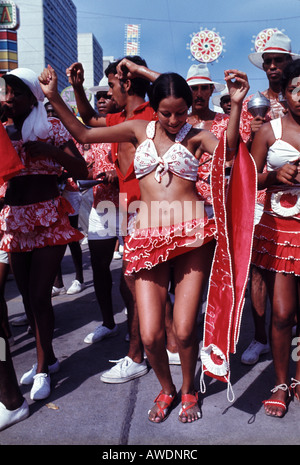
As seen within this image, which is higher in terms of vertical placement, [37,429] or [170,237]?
[170,237]

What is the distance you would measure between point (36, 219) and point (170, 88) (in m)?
1.22

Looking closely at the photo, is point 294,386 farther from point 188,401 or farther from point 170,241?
point 170,241

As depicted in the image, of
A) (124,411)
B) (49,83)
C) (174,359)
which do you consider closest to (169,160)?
→ (49,83)

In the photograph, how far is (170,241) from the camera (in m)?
2.46

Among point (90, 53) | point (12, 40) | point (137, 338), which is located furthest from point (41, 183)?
point (90, 53)

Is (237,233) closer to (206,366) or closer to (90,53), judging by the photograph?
(206,366)

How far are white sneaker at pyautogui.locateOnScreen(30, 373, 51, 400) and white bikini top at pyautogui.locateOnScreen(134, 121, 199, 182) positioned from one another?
155cm

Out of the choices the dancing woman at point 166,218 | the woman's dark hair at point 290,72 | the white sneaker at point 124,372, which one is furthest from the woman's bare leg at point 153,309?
the woman's dark hair at point 290,72

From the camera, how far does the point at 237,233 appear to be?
2.54m

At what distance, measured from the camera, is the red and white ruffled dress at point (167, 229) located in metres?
2.47

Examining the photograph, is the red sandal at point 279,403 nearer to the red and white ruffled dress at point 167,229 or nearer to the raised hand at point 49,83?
the red and white ruffled dress at point 167,229

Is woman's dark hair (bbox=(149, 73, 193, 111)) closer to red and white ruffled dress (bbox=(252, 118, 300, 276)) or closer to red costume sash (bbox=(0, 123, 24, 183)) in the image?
red and white ruffled dress (bbox=(252, 118, 300, 276))

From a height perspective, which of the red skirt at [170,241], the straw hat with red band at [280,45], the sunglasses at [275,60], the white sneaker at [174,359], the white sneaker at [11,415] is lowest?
the white sneaker at [174,359]

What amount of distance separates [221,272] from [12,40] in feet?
37.8
